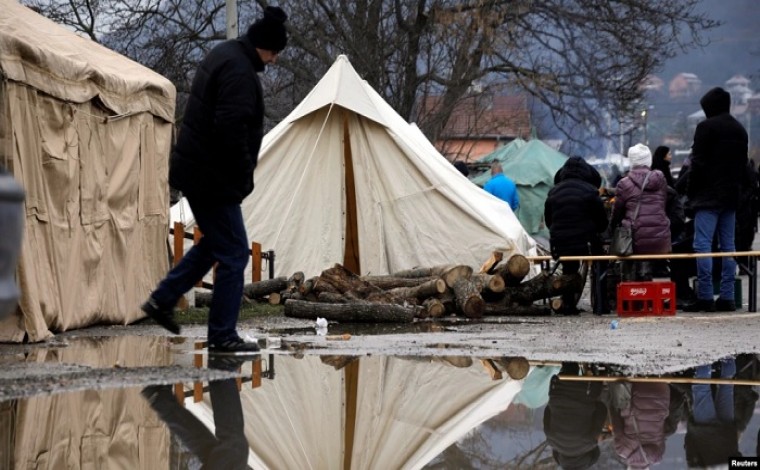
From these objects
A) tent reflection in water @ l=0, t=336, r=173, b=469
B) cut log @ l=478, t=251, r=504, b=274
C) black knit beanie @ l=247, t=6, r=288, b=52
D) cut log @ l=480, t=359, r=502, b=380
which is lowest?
tent reflection in water @ l=0, t=336, r=173, b=469

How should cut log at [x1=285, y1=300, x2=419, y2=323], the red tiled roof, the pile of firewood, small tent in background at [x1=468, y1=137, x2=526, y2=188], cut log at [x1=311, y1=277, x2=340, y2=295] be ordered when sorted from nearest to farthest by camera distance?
1. cut log at [x1=285, y1=300, x2=419, y2=323]
2. the pile of firewood
3. cut log at [x1=311, y1=277, x2=340, y2=295]
4. the red tiled roof
5. small tent in background at [x1=468, y1=137, x2=526, y2=188]

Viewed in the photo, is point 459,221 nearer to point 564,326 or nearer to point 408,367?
point 564,326

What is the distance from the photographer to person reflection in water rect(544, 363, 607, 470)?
570cm

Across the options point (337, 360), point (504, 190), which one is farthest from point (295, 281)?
point (504, 190)

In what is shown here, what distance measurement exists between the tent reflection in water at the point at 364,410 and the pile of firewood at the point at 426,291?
4.16 metres

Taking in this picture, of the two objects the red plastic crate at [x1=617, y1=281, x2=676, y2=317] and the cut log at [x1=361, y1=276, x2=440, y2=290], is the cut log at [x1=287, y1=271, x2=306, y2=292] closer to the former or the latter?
the cut log at [x1=361, y1=276, x2=440, y2=290]

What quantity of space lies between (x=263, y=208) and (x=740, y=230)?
5.56 m

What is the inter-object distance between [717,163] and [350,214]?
4614 millimetres

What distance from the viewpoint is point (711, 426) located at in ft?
20.6

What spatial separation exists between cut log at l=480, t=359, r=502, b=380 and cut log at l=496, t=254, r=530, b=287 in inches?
210

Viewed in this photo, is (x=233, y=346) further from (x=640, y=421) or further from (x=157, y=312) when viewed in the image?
(x=640, y=421)

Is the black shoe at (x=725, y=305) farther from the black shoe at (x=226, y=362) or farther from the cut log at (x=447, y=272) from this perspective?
the black shoe at (x=226, y=362)

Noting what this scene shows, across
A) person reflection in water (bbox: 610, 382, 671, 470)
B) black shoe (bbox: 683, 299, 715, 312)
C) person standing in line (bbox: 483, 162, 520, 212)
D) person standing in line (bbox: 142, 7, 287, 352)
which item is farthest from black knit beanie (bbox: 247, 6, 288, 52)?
person standing in line (bbox: 483, 162, 520, 212)

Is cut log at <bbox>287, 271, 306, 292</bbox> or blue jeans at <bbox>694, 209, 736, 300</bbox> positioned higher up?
blue jeans at <bbox>694, 209, 736, 300</bbox>
